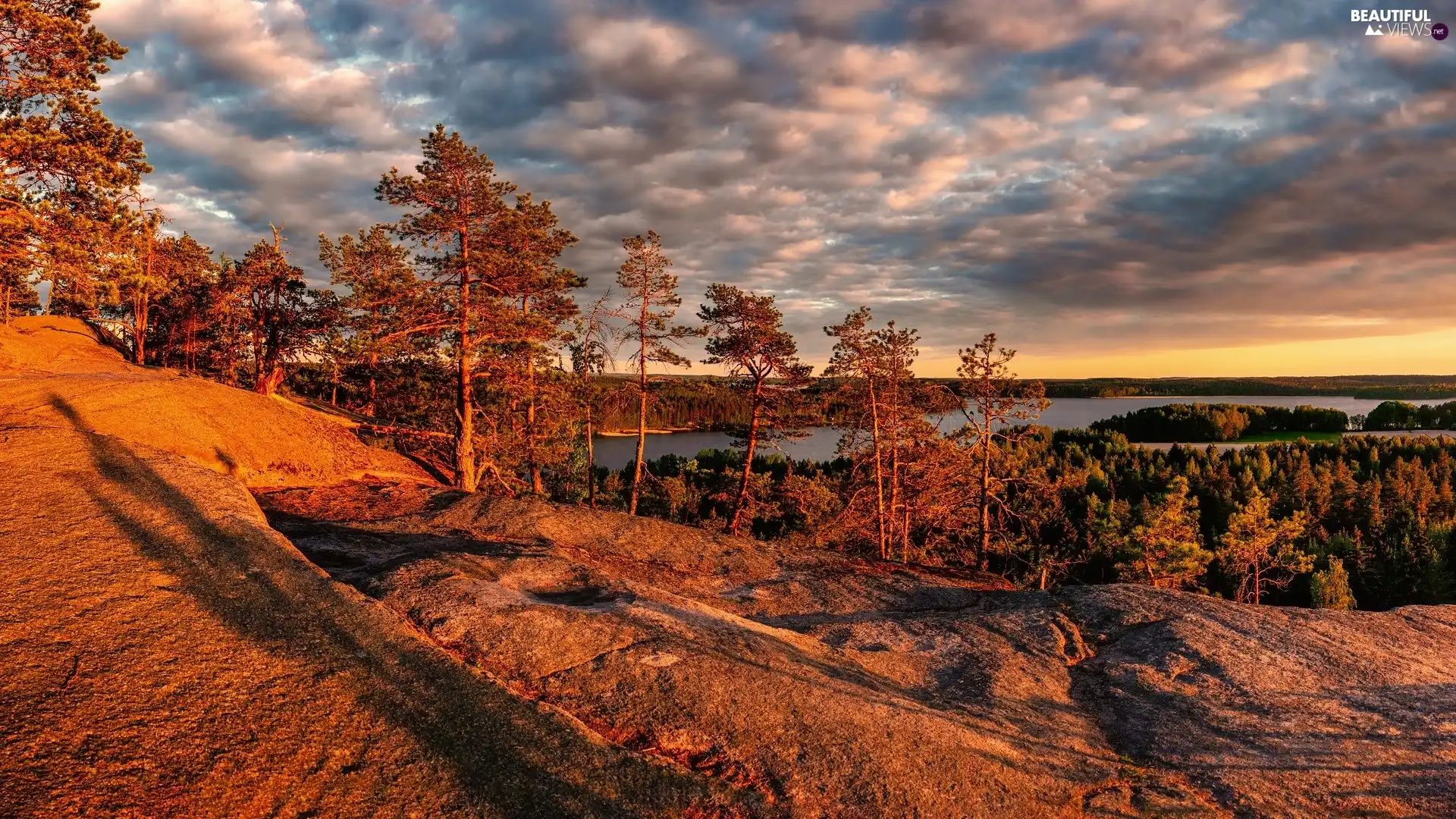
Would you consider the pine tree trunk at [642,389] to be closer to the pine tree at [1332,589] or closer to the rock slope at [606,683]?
the rock slope at [606,683]

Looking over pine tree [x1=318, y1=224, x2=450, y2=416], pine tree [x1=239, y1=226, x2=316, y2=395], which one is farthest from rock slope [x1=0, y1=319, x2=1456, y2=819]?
pine tree [x1=239, y1=226, x2=316, y2=395]

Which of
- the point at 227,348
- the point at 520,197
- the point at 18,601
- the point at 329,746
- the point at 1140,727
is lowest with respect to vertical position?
the point at 1140,727

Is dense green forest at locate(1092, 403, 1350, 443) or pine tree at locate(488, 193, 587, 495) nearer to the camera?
pine tree at locate(488, 193, 587, 495)

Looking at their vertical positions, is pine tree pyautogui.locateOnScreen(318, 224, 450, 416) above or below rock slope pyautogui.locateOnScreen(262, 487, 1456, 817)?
above

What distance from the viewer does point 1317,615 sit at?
11.5 meters

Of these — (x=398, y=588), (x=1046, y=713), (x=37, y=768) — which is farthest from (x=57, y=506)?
(x=1046, y=713)

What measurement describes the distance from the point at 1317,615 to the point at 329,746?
591 inches

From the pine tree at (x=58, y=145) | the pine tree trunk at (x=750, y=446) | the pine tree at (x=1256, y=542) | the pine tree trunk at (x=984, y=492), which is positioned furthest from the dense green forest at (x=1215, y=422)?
the pine tree at (x=58, y=145)

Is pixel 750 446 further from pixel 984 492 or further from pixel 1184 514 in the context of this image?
pixel 1184 514

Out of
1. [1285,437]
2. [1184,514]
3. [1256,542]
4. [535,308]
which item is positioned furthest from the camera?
[1285,437]

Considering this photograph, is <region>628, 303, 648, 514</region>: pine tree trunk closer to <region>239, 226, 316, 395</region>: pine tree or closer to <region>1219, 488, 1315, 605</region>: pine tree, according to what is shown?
<region>239, 226, 316, 395</region>: pine tree

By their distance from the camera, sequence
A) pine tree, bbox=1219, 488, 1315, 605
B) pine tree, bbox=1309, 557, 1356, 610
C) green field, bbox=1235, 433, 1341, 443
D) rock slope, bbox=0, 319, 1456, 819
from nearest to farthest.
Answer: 1. rock slope, bbox=0, 319, 1456, 819
2. pine tree, bbox=1219, 488, 1315, 605
3. pine tree, bbox=1309, 557, 1356, 610
4. green field, bbox=1235, 433, 1341, 443

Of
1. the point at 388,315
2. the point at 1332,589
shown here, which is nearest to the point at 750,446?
the point at 388,315

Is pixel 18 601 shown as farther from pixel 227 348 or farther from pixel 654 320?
pixel 227 348
